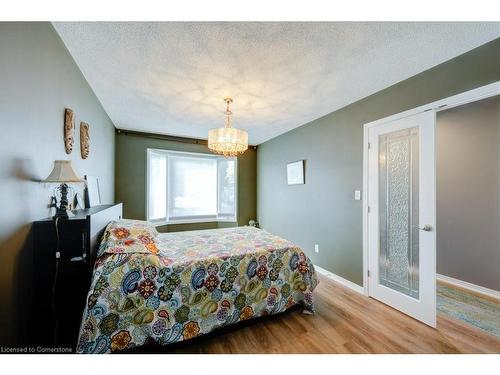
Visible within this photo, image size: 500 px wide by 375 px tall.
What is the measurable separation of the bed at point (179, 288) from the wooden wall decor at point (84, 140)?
99 cm

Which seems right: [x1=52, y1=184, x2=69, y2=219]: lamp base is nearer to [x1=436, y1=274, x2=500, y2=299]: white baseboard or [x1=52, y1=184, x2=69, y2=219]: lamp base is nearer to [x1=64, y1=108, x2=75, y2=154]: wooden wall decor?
[x1=64, y1=108, x2=75, y2=154]: wooden wall decor

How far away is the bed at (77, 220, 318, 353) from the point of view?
1.34 meters

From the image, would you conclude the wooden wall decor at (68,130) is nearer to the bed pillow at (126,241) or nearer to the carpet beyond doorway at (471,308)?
the bed pillow at (126,241)

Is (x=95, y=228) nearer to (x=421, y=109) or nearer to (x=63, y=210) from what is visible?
(x=63, y=210)

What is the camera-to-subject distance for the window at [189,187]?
4156 mm

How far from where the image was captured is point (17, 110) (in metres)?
A: 1.12

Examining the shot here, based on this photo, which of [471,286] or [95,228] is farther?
[471,286]

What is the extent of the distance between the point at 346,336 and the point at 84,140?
10.5 feet

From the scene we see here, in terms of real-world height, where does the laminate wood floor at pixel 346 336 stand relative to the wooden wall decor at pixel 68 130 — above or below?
below

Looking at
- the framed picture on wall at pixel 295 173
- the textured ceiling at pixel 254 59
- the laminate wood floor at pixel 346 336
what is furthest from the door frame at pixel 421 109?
the framed picture on wall at pixel 295 173

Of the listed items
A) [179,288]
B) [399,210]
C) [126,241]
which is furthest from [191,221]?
[399,210]

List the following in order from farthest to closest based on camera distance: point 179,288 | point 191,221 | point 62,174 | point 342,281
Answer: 1. point 191,221
2. point 342,281
3. point 179,288
4. point 62,174

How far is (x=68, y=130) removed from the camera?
1690 mm
